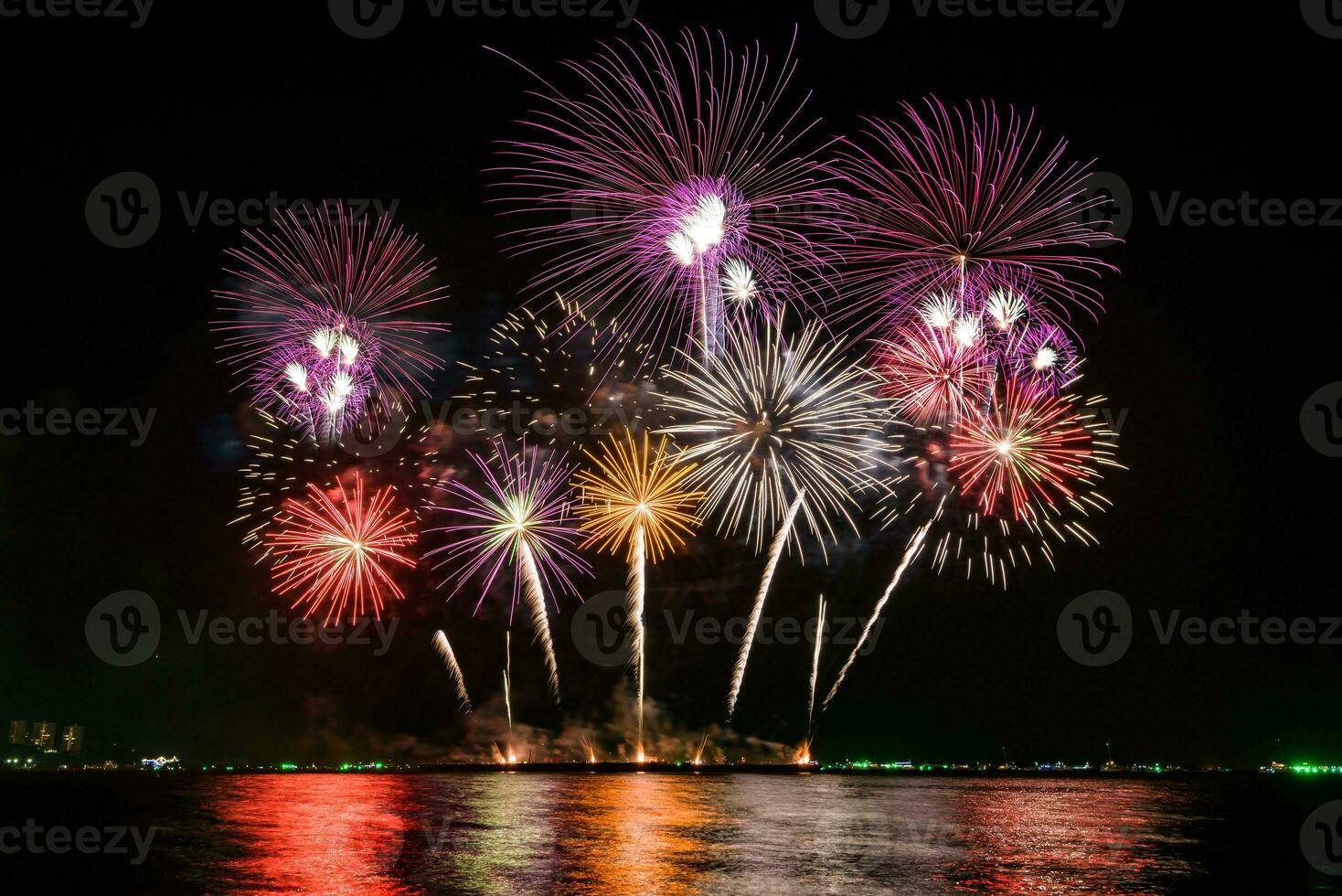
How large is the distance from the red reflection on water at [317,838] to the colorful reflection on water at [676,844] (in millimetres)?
95

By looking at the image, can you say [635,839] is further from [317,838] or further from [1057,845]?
[1057,845]

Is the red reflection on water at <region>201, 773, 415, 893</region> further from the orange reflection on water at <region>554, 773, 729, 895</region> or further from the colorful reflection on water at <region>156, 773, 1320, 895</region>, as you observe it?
the orange reflection on water at <region>554, 773, 729, 895</region>

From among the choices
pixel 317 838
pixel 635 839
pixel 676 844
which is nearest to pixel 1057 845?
pixel 676 844

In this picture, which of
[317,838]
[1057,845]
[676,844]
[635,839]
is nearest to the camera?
[676,844]

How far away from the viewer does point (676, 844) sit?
98.5 ft

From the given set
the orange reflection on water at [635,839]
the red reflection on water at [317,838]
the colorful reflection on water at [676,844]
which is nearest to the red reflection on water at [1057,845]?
the colorful reflection on water at [676,844]

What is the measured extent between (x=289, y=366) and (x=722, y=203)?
21015mm

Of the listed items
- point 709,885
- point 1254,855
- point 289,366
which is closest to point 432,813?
point 289,366

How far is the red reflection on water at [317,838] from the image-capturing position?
22.5 metres

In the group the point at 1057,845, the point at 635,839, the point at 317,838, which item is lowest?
the point at 317,838

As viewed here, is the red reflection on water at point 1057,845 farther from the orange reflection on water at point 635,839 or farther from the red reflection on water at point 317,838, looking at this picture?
the red reflection on water at point 317,838

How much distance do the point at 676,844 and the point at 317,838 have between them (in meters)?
11.1

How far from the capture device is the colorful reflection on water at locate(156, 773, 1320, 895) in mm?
23188

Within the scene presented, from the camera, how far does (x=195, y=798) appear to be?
60625 millimetres
